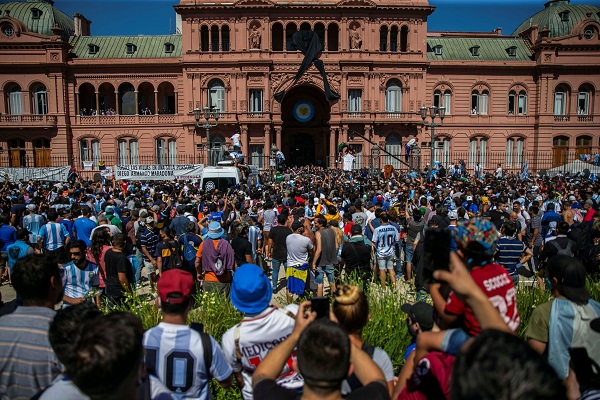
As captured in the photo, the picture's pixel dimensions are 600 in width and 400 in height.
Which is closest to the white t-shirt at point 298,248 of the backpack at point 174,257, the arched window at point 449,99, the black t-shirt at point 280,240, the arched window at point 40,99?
the black t-shirt at point 280,240

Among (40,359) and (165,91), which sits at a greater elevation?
(165,91)

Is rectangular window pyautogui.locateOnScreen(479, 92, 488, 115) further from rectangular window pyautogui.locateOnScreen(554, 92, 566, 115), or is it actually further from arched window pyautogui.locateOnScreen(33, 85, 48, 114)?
arched window pyautogui.locateOnScreen(33, 85, 48, 114)

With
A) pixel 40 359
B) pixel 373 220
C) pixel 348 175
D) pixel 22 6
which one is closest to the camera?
pixel 40 359

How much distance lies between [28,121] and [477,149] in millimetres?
40167

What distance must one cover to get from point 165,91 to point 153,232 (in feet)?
112

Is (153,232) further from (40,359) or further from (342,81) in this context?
(342,81)

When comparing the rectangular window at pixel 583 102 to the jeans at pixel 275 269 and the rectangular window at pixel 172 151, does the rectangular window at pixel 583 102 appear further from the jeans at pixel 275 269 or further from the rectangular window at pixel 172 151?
the jeans at pixel 275 269

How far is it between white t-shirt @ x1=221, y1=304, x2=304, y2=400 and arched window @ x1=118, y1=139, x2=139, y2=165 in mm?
38701

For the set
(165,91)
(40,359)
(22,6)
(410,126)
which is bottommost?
(40,359)

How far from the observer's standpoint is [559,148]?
40.8m

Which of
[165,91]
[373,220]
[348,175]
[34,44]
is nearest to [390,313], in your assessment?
[373,220]

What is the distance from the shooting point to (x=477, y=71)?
40188 millimetres

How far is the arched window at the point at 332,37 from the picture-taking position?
3847 cm

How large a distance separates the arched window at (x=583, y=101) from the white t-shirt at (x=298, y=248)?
137ft
